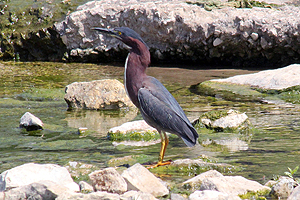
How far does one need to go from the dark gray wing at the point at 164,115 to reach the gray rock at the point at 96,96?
3.17 metres

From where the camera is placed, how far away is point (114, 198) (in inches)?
103

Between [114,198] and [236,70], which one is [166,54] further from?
[114,198]

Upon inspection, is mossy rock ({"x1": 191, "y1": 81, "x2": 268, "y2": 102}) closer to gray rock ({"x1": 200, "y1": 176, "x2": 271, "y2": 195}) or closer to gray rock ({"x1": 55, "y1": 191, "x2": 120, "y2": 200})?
gray rock ({"x1": 200, "y1": 176, "x2": 271, "y2": 195})

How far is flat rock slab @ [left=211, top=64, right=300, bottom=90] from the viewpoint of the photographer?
8.09 m

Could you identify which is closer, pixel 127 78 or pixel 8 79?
pixel 127 78

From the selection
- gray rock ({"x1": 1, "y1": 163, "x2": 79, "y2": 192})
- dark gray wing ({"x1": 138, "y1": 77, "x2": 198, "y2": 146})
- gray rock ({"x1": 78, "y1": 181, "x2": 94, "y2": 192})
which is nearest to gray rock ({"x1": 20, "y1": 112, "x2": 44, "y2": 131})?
dark gray wing ({"x1": 138, "y1": 77, "x2": 198, "y2": 146})

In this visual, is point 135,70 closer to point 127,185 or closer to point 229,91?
point 127,185

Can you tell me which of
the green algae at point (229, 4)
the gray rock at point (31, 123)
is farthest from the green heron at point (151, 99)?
the green algae at point (229, 4)

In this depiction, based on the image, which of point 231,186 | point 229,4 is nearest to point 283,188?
point 231,186

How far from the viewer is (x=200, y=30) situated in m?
10.6

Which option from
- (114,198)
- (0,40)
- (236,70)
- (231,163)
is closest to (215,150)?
(231,163)

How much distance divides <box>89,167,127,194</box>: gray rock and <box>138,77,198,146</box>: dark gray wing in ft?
3.35

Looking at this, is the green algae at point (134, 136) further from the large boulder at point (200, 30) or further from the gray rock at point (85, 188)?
the large boulder at point (200, 30)

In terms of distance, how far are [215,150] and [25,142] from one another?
226cm
